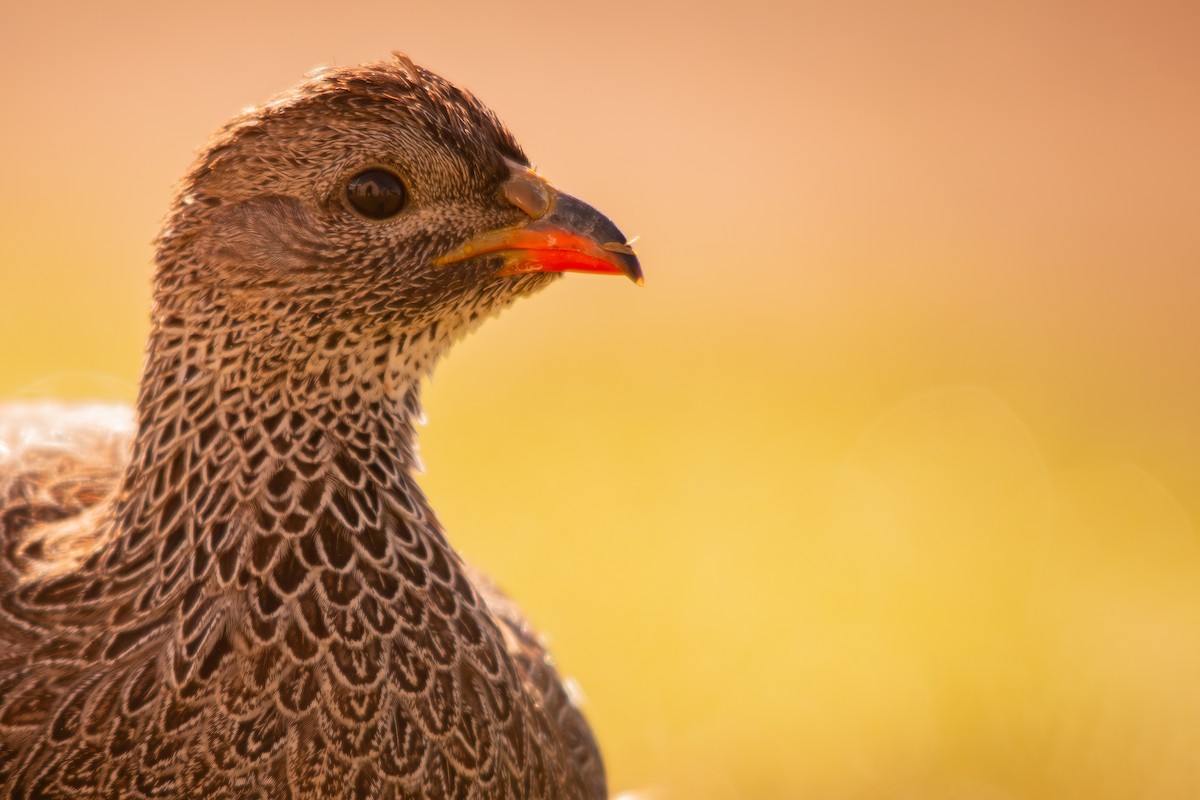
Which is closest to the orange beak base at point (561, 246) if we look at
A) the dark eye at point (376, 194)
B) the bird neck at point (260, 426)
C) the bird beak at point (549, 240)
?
the bird beak at point (549, 240)

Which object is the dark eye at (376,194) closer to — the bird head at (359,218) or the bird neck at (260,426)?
the bird head at (359,218)

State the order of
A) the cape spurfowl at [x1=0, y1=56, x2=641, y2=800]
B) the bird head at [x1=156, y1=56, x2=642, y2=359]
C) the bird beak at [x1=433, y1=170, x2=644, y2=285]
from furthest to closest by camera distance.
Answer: the bird beak at [x1=433, y1=170, x2=644, y2=285]
the bird head at [x1=156, y1=56, x2=642, y2=359]
the cape spurfowl at [x1=0, y1=56, x2=641, y2=800]

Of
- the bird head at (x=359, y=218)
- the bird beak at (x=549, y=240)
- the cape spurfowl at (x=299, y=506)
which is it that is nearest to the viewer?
the cape spurfowl at (x=299, y=506)

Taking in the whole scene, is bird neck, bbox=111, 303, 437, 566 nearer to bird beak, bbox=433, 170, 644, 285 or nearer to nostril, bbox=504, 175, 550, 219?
bird beak, bbox=433, 170, 644, 285

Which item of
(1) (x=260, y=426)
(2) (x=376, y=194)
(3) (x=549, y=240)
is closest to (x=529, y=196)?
(3) (x=549, y=240)

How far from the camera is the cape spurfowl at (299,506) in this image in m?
3.34

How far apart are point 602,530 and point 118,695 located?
19.4ft

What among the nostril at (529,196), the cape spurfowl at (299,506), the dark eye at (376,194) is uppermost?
the nostril at (529,196)

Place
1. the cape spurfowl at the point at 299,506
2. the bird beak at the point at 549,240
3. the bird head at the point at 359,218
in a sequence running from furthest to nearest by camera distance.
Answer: the bird beak at the point at 549,240, the bird head at the point at 359,218, the cape spurfowl at the point at 299,506

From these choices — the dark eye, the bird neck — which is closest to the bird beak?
the dark eye

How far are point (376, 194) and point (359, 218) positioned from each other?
0.26 feet

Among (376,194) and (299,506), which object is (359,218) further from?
(299,506)

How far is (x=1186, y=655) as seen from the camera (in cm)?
814

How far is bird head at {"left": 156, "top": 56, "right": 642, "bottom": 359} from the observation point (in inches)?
136
